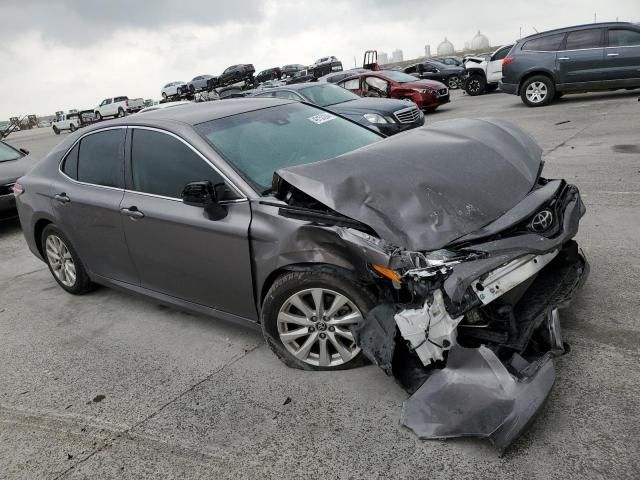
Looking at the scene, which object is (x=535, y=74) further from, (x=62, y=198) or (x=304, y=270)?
(x=304, y=270)

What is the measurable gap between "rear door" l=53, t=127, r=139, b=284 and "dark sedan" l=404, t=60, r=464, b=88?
2003cm

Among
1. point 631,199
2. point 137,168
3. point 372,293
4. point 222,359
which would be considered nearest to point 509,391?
point 372,293

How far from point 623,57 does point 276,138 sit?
11807 millimetres

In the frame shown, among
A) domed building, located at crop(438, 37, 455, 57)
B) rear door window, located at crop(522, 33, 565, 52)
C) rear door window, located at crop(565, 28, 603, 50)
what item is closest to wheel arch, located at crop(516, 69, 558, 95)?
rear door window, located at crop(522, 33, 565, 52)

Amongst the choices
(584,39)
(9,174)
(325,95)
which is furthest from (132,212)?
(584,39)

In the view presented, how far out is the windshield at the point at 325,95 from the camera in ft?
36.6

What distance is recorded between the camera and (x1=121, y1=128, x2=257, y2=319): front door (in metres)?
3.31

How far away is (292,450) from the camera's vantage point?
103 inches

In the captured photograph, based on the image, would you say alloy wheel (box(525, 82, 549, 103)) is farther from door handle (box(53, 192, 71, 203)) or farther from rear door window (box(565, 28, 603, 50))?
door handle (box(53, 192, 71, 203))

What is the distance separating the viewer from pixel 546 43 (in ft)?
42.8

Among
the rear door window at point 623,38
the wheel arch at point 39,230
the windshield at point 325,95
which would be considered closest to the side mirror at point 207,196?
the wheel arch at point 39,230

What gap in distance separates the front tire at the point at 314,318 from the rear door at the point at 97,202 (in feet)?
4.75

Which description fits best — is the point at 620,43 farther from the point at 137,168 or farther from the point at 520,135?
the point at 137,168

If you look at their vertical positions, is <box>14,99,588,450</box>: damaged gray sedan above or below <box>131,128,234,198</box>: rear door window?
below
